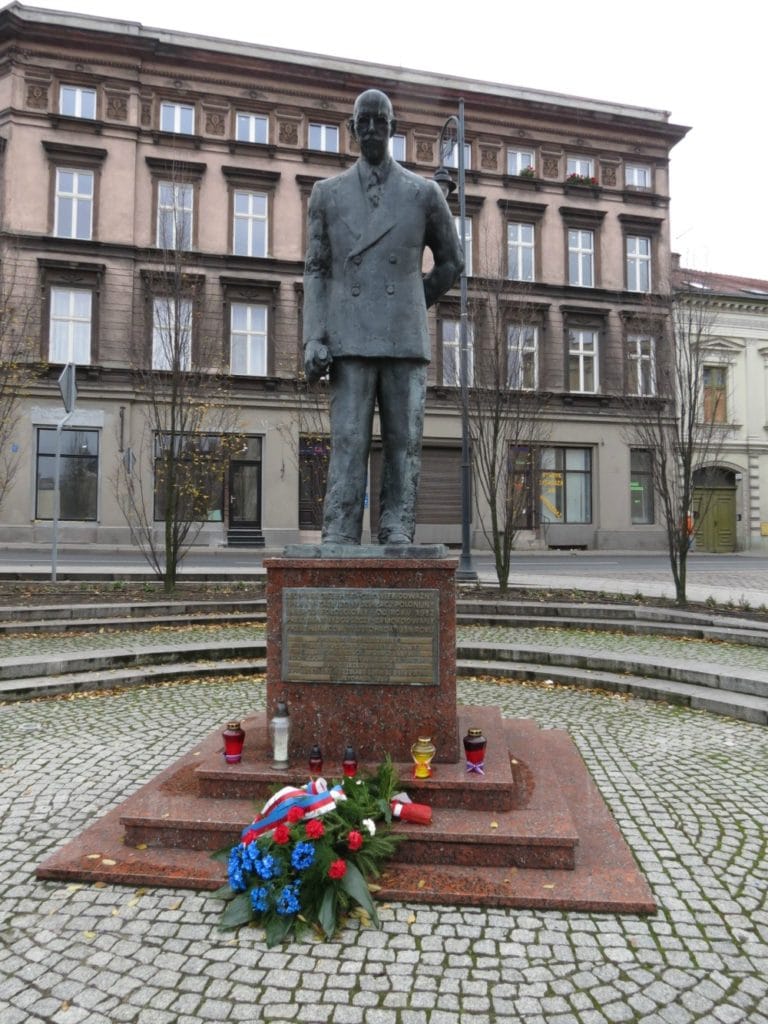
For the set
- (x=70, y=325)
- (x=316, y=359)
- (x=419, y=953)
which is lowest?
(x=419, y=953)

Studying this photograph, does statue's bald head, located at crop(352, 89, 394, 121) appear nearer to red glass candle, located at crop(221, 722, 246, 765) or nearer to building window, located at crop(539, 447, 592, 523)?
red glass candle, located at crop(221, 722, 246, 765)

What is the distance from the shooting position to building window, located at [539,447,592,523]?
2694 cm

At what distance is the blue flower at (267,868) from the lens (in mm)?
2924

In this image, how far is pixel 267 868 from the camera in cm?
293

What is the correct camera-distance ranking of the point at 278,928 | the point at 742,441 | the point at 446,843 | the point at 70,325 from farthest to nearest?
the point at 742,441, the point at 70,325, the point at 446,843, the point at 278,928

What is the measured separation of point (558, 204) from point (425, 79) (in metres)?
6.68

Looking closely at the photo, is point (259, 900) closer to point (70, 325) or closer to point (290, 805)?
point (290, 805)

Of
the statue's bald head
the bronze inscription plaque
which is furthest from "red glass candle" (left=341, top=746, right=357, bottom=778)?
the statue's bald head

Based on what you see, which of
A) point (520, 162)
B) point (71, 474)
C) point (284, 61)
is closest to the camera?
point (71, 474)

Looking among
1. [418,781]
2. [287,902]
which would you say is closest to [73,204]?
[418,781]

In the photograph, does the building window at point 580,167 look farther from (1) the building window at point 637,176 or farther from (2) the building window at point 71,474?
(2) the building window at point 71,474

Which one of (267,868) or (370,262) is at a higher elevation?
(370,262)

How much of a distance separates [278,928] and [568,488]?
2568 centimetres

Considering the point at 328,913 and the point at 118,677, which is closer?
the point at 328,913
